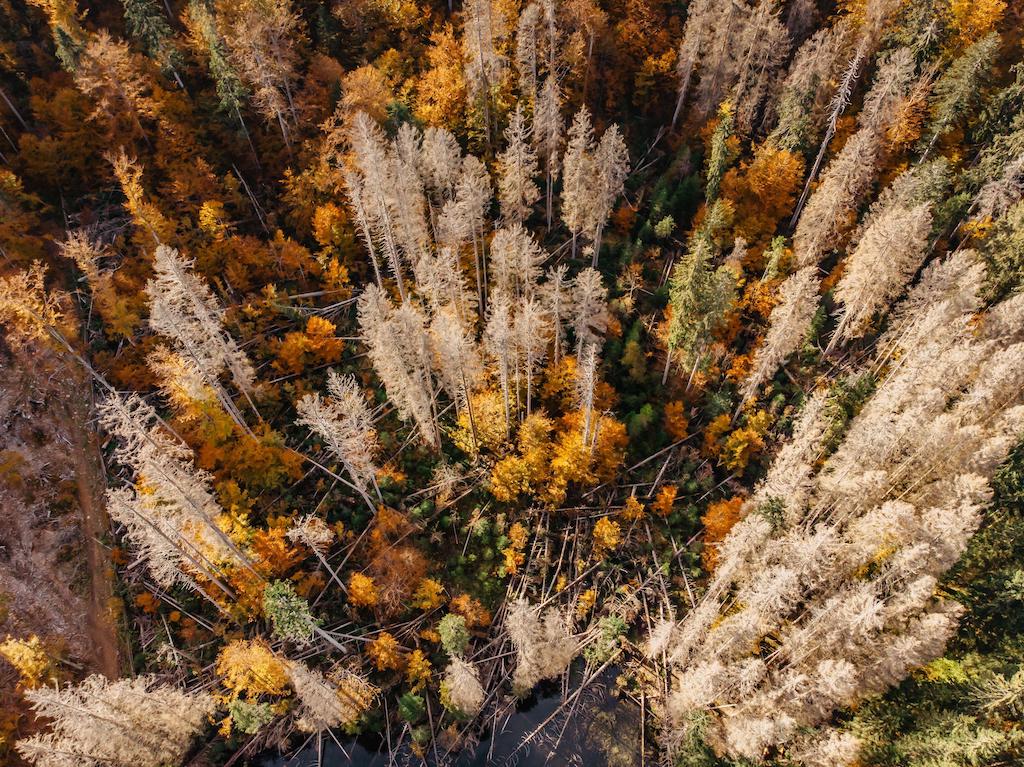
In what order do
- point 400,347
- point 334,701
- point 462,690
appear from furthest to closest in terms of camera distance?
point 400,347, point 462,690, point 334,701

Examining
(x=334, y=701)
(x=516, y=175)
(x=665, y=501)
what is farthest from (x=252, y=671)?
(x=516, y=175)

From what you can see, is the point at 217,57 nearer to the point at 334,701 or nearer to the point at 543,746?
the point at 334,701

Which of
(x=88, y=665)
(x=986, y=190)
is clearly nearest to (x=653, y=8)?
(x=986, y=190)

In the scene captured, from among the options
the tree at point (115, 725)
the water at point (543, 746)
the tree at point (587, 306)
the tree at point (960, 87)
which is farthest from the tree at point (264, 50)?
the tree at point (960, 87)

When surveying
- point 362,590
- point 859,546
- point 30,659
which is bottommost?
point 30,659

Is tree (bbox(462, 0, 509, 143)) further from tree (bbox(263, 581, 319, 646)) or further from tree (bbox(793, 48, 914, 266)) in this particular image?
tree (bbox(263, 581, 319, 646))

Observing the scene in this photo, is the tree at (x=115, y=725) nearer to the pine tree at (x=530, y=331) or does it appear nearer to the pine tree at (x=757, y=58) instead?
the pine tree at (x=530, y=331)
